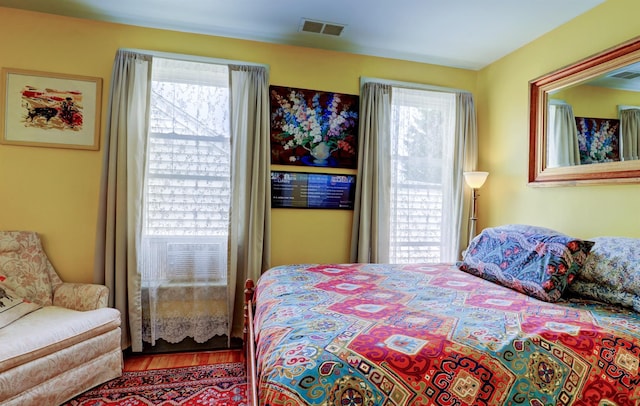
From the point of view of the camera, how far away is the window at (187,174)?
9.02 feet

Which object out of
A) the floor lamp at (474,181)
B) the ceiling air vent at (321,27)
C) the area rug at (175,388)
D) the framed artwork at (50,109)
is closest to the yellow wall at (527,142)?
the floor lamp at (474,181)

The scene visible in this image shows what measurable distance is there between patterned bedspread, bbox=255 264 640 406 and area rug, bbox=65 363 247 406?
0.94 metres

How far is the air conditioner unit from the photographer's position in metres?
2.74

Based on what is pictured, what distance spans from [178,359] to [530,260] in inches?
105

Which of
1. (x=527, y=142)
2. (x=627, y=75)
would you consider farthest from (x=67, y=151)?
(x=627, y=75)

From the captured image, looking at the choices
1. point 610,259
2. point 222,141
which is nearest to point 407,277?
point 610,259

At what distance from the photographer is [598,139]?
7.48ft

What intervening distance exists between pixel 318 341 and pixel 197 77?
97.6 inches

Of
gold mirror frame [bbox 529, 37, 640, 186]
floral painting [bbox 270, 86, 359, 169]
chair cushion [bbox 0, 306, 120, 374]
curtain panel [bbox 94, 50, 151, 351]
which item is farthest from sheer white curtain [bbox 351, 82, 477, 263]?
chair cushion [bbox 0, 306, 120, 374]

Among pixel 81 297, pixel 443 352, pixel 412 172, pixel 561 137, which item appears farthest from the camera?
pixel 412 172

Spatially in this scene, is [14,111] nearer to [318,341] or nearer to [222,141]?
[222,141]

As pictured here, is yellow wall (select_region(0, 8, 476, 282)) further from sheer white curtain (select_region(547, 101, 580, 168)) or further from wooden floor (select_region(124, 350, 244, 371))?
sheer white curtain (select_region(547, 101, 580, 168))

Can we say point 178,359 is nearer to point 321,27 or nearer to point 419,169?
point 419,169

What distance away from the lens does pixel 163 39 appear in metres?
2.80
